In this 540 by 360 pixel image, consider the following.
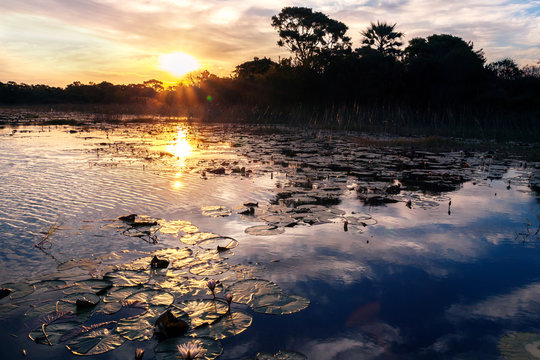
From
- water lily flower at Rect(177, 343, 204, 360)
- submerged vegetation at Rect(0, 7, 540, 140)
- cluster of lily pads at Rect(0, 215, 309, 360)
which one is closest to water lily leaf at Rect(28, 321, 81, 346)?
cluster of lily pads at Rect(0, 215, 309, 360)

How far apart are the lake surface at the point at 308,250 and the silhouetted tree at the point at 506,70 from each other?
16677mm

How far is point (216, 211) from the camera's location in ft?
14.1

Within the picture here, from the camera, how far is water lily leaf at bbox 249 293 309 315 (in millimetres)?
2207

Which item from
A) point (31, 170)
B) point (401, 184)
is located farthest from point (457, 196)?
point (31, 170)

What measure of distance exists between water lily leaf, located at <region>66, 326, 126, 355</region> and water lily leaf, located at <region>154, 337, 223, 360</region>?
0.23 meters

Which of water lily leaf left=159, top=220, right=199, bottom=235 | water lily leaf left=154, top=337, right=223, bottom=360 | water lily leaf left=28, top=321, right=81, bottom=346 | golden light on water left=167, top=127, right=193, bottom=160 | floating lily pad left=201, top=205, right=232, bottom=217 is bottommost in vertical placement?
water lily leaf left=28, top=321, right=81, bottom=346

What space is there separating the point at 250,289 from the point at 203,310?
0.38 m

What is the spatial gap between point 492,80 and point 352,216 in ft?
64.9

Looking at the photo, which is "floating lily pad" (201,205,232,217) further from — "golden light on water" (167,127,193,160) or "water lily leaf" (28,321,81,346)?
"golden light on water" (167,127,193,160)

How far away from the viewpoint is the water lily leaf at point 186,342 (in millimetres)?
1785

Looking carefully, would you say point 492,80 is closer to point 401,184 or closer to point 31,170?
point 401,184

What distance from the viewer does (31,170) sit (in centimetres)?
642

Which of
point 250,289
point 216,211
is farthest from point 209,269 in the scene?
point 216,211

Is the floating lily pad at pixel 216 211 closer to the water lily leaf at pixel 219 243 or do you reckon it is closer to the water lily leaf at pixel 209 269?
the water lily leaf at pixel 219 243
